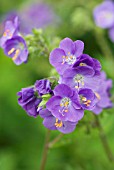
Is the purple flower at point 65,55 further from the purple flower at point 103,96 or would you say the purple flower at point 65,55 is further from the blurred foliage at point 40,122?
the blurred foliage at point 40,122

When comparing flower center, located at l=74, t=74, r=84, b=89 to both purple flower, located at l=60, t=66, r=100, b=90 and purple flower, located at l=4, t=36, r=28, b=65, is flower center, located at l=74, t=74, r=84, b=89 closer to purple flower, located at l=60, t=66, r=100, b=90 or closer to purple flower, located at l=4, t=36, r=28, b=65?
purple flower, located at l=60, t=66, r=100, b=90

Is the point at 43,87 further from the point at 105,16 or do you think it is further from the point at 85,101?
the point at 105,16

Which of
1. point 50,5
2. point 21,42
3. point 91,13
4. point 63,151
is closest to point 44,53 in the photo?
point 21,42

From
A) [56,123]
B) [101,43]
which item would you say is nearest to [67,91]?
[56,123]

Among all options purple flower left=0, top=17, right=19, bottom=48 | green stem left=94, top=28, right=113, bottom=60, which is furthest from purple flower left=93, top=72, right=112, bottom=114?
green stem left=94, top=28, right=113, bottom=60

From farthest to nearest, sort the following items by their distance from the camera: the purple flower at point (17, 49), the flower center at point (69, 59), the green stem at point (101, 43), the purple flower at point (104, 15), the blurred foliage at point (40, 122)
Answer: the green stem at point (101, 43) < the purple flower at point (104, 15) < the blurred foliage at point (40, 122) < the purple flower at point (17, 49) < the flower center at point (69, 59)

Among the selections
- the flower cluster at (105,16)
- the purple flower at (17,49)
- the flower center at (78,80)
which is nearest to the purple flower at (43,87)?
the flower center at (78,80)

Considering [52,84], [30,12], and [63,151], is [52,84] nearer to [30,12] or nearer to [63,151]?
[63,151]
